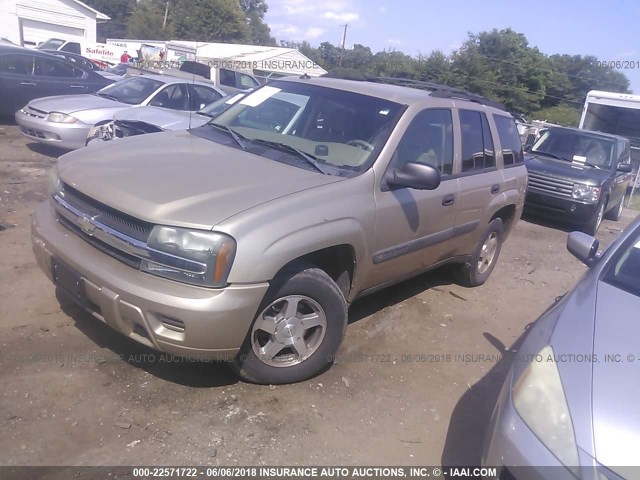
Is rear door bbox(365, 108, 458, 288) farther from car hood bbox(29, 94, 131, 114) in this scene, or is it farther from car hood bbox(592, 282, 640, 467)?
car hood bbox(29, 94, 131, 114)

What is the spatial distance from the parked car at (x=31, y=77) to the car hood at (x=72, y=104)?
206cm

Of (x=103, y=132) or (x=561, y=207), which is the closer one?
(x=103, y=132)

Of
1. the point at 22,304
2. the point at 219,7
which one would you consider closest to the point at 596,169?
the point at 22,304

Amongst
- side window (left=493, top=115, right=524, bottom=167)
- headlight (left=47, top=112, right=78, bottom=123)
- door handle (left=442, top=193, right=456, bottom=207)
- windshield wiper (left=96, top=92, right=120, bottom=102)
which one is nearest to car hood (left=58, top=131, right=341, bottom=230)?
door handle (left=442, top=193, right=456, bottom=207)

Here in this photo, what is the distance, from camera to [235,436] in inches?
118

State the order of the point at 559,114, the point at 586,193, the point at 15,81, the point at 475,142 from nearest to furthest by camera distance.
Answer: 1. the point at 475,142
2. the point at 586,193
3. the point at 15,81
4. the point at 559,114

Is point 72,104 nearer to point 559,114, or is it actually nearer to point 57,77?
point 57,77

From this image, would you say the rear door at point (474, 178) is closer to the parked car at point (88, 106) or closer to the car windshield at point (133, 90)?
the parked car at point (88, 106)

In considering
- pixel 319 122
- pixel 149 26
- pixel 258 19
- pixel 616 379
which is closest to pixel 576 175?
pixel 319 122

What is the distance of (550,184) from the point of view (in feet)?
31.5

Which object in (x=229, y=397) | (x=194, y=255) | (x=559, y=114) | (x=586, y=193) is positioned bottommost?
(x=229, y=397)

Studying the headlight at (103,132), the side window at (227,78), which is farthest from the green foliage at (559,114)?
the headlight at (103,132)

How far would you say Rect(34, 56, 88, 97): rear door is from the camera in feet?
36.0

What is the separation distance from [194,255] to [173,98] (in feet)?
24.4
